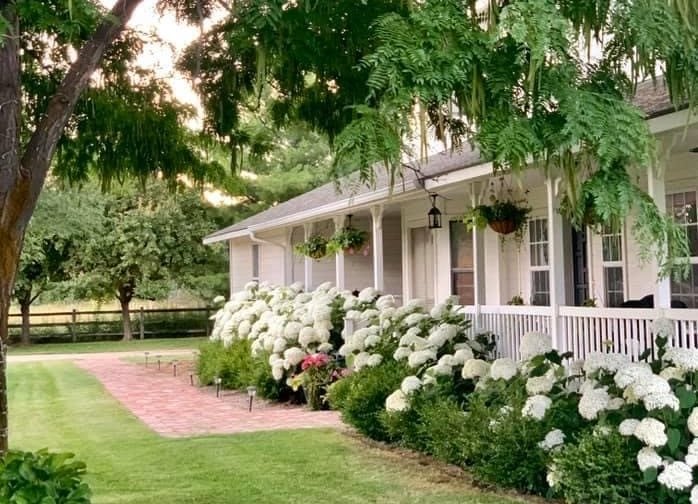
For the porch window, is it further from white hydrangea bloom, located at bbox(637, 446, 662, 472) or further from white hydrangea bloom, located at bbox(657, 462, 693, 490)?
white hydrangea bloom, located at bbox(657, 462, 693, 490)

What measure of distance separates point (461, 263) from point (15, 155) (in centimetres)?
1026

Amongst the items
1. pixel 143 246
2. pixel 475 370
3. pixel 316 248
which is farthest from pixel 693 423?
pixel 143 246

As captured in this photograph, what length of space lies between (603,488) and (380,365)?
3.99 meters

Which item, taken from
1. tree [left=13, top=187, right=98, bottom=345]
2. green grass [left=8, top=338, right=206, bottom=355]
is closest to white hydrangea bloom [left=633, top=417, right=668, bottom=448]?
tree [left=13, top=187, right=98, bottom=345]

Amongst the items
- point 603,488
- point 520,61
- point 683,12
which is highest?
point 683,12

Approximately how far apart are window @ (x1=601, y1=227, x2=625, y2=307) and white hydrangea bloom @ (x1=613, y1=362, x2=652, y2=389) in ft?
15.6

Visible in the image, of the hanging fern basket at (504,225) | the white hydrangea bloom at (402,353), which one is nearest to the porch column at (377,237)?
the hanging fern basket at (504,225)

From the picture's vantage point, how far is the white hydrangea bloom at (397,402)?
7734mm

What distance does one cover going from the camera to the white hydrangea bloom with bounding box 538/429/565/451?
19.2 feet

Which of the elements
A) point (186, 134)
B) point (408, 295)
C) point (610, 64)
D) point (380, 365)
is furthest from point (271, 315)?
point (610, 64)

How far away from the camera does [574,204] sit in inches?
135

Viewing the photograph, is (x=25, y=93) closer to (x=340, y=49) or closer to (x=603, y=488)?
(x=340, y=49)

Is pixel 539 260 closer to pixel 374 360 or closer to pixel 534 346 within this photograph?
pixel 374 360

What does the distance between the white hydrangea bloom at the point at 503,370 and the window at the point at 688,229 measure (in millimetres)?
2925
